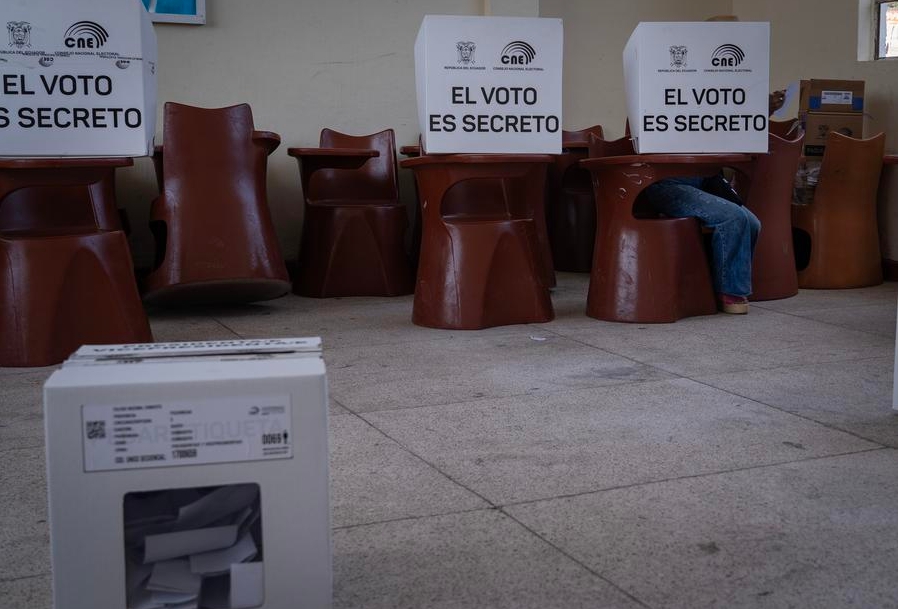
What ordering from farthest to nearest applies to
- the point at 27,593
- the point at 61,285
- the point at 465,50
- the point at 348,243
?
the point at 348,243 → the point at 465,50 → the point at 61,285 → the point at 27,593

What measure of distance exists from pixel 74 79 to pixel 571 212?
2652 mm

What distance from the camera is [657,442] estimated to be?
1977 millimetres

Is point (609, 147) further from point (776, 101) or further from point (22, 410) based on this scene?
point (22, 410)

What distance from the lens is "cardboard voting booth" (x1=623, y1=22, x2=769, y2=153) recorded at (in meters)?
3.28

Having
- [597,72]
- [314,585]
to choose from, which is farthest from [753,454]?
[597,72]

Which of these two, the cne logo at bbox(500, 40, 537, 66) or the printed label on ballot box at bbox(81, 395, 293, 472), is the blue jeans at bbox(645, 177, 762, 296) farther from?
the printed label on ballot box at bbox(81, 395, 293, 472)

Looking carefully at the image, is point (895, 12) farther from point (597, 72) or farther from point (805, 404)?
point (805, 404)

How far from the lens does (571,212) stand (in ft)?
16.0

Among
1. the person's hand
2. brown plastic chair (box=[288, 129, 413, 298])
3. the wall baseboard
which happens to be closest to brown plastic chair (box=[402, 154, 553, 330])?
brown plastic chair (box=[288, 129, 413, 298])

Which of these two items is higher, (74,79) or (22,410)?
(74,79)

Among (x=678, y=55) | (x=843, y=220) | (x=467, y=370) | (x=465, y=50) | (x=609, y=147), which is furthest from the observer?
(x=843, y=220)

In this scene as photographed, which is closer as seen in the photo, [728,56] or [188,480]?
[188,480]

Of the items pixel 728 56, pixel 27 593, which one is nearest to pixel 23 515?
pixel 27 593

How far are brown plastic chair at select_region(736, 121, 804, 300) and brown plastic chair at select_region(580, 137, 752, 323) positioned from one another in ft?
1.80
